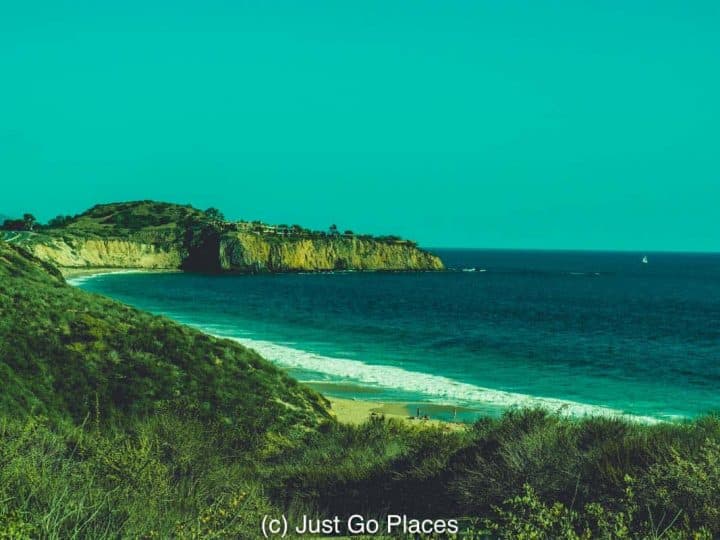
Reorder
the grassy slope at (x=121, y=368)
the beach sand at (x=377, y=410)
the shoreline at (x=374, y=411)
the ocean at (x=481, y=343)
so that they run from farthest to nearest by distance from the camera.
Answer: the ocean at (x=481, y=343) < the beach sand at (x=377, y=410) < the shoreline at (x=374, y=411) < the grassy slope at (x=121, y=368)

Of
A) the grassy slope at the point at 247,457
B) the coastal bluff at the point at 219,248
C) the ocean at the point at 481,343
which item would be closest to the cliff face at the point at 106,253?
the coastal bluff at the point at 219,248

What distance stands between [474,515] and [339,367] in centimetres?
2521

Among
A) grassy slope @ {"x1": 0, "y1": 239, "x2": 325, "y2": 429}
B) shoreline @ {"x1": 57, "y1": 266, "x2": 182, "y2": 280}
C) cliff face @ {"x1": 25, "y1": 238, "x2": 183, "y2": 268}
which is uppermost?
cliff face @ {"x1": 25, "y1": 238, "x2": 183, "y2": 268}

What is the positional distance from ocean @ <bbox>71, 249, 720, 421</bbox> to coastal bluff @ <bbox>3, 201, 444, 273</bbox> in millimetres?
46168

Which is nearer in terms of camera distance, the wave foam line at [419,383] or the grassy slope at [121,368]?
the grassy slope at [121,368]

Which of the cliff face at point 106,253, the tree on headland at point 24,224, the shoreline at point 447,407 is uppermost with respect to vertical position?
the tree on headland at point 24,224

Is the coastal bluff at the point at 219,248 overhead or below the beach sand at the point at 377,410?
overhead

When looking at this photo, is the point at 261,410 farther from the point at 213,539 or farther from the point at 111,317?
the point at 213,539

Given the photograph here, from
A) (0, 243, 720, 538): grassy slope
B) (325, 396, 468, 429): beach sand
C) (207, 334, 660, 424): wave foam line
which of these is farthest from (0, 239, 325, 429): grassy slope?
(207, 334, 660, 424): wave foam line

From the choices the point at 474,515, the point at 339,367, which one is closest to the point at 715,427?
the point at 474,515

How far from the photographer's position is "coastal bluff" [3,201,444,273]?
130m

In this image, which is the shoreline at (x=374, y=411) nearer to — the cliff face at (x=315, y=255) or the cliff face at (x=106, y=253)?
the cliff face at (x=106, y=253)

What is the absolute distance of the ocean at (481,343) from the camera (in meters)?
27.8

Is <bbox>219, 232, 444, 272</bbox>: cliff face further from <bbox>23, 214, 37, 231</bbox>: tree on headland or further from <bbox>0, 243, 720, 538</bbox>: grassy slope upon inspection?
<bbox>0, 243, 720, 538</bbox>: grassy slope
